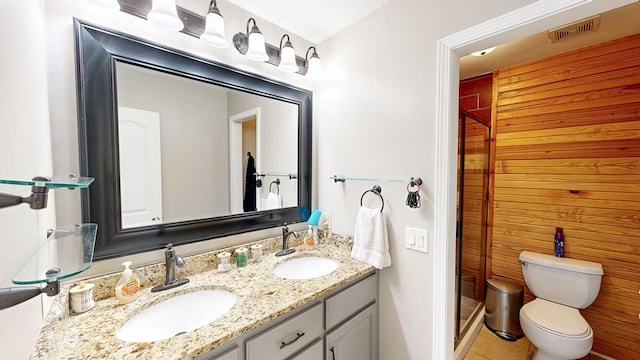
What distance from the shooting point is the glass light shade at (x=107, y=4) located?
38.7 inches

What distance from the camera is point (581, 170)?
192cm

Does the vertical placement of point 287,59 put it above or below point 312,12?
below

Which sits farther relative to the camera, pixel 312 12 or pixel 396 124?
pixel 312 12

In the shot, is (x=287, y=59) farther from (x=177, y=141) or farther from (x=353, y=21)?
(x=177, y=141)

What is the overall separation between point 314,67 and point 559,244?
2.37 m

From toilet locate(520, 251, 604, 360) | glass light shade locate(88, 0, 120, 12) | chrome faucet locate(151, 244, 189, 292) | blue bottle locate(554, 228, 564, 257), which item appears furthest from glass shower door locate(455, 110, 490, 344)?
glass light shade locate(88, 0, 120, 12)

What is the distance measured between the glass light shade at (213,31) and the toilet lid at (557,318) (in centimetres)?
266

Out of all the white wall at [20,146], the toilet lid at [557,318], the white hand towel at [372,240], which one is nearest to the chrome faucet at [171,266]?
the white wall at [20,146]

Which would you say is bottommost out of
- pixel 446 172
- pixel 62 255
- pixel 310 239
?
pixel 310 239

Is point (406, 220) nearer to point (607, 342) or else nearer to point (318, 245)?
point (318, 245)

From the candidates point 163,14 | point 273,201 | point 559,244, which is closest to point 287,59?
point 163,14

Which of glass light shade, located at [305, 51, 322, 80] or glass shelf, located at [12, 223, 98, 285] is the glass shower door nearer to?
glass light shade, located at [305, 51, 322, 80]

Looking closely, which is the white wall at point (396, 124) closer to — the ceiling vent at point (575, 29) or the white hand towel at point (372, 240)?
the white hand towel at point (372, 240)

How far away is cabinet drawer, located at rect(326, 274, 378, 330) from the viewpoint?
4.03ft
